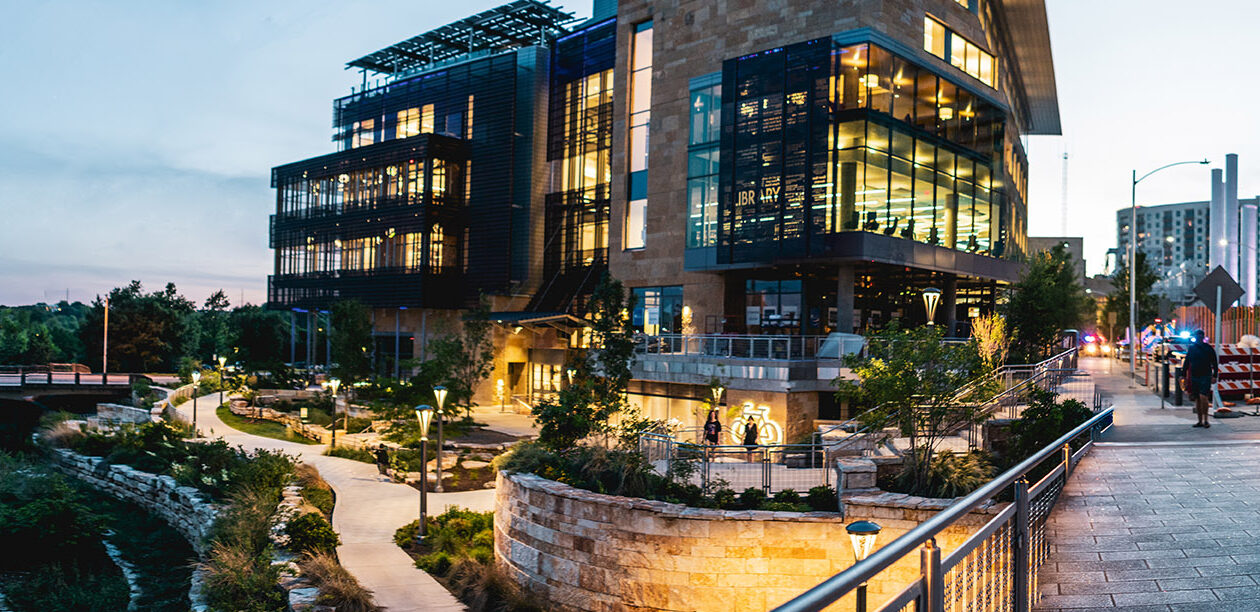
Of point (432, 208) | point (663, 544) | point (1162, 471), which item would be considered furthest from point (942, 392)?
point (432, 208)

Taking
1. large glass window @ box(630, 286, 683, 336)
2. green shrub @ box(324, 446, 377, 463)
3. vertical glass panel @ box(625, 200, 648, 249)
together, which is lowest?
green shrub @ box(324, 446, 377, 463)

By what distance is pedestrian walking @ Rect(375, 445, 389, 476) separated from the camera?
27.3m

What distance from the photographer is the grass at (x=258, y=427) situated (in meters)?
36.3

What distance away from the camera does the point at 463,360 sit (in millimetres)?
39156

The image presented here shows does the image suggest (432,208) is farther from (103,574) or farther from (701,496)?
(701,496)

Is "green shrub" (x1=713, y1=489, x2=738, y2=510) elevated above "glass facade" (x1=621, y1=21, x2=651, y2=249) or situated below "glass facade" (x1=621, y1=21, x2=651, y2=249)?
below

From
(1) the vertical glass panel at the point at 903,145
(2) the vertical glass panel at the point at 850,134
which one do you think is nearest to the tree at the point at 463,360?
(2) the vertical glass panel at the point at 850,134

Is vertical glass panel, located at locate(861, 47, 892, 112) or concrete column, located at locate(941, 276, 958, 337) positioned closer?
vertical glass panel, located at locate(861, 47, 892, 112)

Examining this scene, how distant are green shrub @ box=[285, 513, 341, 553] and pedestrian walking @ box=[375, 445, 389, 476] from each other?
10.1 metres

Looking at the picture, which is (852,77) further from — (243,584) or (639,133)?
(243,584)

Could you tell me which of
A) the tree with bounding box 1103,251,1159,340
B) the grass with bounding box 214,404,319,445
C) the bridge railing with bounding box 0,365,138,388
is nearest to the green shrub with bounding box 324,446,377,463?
the grass with bounding box 214,404,319,445

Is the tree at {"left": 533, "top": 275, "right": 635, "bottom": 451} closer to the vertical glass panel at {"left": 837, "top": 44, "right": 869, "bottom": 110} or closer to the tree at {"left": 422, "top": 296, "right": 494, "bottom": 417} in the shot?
the tree at {"left": 422, "top": 296, "right": 494, "bottom": 417}

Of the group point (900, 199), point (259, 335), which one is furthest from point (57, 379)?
point (900, 199)

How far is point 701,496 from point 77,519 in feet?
61.5
